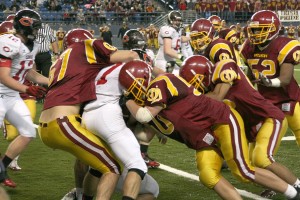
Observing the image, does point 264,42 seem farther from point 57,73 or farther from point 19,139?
point 19,139

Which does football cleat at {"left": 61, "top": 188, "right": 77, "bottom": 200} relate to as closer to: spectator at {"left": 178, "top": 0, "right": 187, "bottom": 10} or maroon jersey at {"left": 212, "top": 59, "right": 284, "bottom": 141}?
maroon jersey at {"left": 212, "top": 59, "right": 284, "bottom": 141}

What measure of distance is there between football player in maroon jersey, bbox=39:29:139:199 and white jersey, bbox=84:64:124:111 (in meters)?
0.05

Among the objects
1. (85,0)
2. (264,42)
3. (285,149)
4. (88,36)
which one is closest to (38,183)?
(88,36)

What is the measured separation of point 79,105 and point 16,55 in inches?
55.5

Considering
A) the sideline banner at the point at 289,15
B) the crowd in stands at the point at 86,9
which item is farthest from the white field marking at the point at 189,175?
the sideline banner at the point at 289,15

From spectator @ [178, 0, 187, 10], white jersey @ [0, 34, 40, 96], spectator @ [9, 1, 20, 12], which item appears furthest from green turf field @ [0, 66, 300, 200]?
spectator @ [178, 0, 187, 10]

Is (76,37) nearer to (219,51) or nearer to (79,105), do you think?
(79,105)

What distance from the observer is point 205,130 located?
14.8ft

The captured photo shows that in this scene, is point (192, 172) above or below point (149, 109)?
below

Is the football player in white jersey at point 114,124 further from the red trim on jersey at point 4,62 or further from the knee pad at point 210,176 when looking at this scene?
the red trim on jersey at point 4,62

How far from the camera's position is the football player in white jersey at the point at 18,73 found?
17.8 ft

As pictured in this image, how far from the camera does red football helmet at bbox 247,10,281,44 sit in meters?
5.40

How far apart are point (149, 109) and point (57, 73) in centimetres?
79

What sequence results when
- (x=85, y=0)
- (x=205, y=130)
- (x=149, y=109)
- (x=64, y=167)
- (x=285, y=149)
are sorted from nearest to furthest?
(x=149, y=109) → (x=205, y=130) → (x=64, y=167) → (x=285, y=149) → (x=85, y=0)
